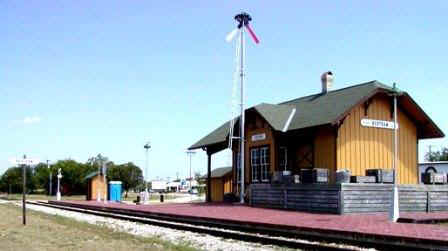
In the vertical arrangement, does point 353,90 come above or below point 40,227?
above

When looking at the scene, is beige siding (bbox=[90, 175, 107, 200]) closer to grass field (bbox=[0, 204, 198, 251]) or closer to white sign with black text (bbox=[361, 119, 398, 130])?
white sign with black text (bbox=[361, 119, 398, 130])

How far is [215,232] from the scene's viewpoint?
42.4 feet

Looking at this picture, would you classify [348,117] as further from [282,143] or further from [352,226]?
[352,226]

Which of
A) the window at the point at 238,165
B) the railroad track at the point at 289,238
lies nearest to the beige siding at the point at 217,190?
the window at the point at 238,165

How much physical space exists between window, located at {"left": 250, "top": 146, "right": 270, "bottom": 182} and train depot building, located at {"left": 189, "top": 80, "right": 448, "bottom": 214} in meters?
0.05

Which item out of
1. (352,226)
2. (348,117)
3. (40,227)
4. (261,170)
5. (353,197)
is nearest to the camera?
(352,226)

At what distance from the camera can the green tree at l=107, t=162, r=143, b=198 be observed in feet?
226

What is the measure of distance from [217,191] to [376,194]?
1604cm

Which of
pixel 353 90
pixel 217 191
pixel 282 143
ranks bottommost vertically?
pixel 217 191

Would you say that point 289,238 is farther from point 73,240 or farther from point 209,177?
point 209,177

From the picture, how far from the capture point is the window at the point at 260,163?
24.5 meters

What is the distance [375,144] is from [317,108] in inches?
114

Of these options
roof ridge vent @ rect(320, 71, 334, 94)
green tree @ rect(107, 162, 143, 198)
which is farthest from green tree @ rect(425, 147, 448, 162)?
roof ridge vent @ rect(320, 71, 334, 94)

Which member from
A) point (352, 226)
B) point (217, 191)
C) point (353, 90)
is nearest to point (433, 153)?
point (217, 191)
